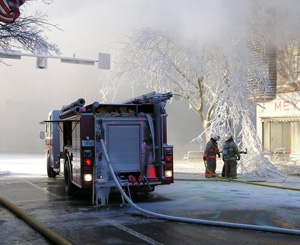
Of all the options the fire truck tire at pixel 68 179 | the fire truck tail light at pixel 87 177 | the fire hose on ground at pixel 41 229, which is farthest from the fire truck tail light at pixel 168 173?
the fire hose on ground at pixel 41 229

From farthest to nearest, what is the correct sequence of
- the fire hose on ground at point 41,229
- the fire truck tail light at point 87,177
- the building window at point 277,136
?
the building window at point 277,136, the fire truck tail light at point 87,177, the fire hose on ground at point 41,229

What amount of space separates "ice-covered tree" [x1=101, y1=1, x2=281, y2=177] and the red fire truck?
6.38 meters

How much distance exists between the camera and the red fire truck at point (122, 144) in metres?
7.54

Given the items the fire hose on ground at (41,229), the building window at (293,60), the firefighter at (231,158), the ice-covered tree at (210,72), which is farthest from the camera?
the building window at (293,60)

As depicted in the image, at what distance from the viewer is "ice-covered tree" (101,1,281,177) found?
47.4 ft

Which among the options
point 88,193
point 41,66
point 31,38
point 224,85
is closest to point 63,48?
point 41,66

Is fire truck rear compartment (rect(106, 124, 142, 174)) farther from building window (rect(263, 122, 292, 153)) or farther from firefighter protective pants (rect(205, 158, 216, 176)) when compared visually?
building window (rect(263, 122, 292, 153))

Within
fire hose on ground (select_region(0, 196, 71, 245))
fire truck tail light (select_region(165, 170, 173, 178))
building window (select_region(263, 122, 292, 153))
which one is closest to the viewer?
fire hose on ground (select_region(0, 196, 71, 245))

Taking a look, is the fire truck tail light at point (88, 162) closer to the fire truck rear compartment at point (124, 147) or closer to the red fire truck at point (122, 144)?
the red fire truck at point (122, 144)

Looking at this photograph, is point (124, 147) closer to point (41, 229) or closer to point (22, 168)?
point (41, 229)

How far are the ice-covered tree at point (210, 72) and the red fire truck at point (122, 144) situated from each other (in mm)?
6376

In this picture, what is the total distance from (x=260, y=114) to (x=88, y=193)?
413 inches

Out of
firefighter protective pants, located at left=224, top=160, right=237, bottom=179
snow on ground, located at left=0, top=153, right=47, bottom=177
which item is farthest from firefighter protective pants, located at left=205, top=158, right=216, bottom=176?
snow on ground, located at left=0, top=153, right=47, bottom=177

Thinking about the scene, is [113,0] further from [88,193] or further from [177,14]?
[88,193]
